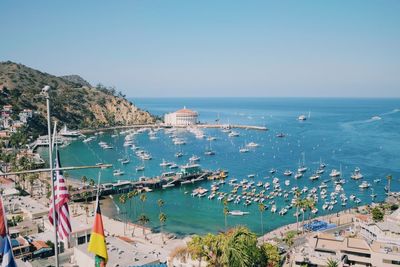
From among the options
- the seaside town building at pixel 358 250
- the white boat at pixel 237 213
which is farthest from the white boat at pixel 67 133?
the seaside town building at pixel 358 250

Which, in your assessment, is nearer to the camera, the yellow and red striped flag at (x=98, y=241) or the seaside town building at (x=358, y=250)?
the yellow and red striped flag at (x=98, y=241)

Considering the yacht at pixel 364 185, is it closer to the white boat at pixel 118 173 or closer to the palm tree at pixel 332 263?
A: the palm tree at pixel 332 263

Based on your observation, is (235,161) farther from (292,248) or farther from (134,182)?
(292,248)

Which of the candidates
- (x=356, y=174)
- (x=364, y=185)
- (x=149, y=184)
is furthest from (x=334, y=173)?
(x=149, y=184)

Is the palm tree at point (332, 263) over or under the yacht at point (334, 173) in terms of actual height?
over

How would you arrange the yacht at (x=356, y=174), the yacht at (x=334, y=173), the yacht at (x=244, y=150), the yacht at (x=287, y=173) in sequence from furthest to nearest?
the yacht at (x=244, y=150) < the yacht at (x=287, y=173) < the yacht at (x=334, y=173) < the yacht at (x=356, y=174)

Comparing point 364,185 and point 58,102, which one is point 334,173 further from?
point 58,102

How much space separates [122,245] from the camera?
43.2m

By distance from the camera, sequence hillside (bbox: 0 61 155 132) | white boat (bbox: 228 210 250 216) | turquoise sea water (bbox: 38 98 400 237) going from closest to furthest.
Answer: white boat (bbox: 228 210 250 216) → turquoise sea water (bbox: 38 98 400 237) → hillside (bbox: 0 61 155 132)

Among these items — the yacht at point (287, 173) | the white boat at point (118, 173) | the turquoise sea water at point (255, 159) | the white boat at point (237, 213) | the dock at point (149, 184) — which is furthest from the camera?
the white boat at point (118, 173)

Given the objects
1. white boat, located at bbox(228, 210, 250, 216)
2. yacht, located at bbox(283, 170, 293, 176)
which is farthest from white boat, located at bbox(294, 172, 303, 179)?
white boat, located at bbox(228, 210, 250, 216)

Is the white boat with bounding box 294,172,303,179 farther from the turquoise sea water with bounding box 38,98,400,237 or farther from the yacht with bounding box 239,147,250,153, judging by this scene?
the yacht with bounding box 239,147,250,153

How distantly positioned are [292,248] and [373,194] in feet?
121

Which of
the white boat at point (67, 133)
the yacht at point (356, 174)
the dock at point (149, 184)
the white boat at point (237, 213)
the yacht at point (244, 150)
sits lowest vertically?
the white boat at point (237, 213)
